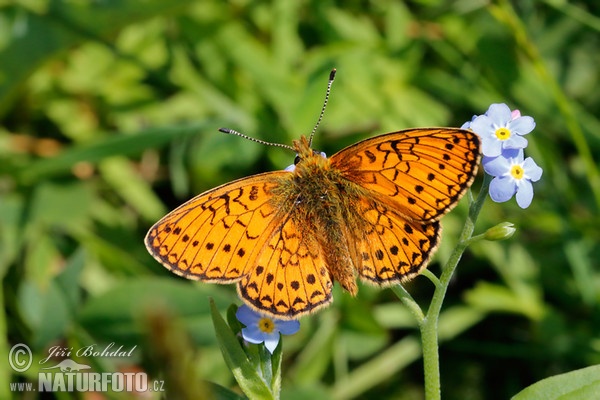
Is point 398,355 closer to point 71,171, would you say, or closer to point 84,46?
point 71,171

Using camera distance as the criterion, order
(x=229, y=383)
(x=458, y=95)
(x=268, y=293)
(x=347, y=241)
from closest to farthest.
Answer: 1. (x=268, y=293)
2. (x=347, y=241)
3. (x=229, y=383)
4. (x=458, y=95)

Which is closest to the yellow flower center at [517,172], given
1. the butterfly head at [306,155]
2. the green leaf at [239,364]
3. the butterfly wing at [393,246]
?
the butterfly wing at [393,246]

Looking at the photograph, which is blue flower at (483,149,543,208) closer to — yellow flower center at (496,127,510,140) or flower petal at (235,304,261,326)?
yellow flower center at (496,127,510,140)

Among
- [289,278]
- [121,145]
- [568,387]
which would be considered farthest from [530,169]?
[121,145]

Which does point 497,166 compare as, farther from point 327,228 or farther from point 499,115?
point 327,228

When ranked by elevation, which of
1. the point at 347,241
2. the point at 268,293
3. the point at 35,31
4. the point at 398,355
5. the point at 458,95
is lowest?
the point at 268,293

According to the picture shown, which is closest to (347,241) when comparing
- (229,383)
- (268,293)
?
(268,293)

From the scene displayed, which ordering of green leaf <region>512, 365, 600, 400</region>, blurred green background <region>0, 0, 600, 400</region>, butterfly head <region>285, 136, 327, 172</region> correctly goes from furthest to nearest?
blurred green background <region>0, 0, 600, 400</region>
butterfly head <region>285, 136, 327, 172</region>
green leaf <region>512, 365, 600, 400</region>

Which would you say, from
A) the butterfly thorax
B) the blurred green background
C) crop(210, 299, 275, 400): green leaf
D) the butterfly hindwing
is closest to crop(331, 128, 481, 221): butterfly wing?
the butterfly thorax
